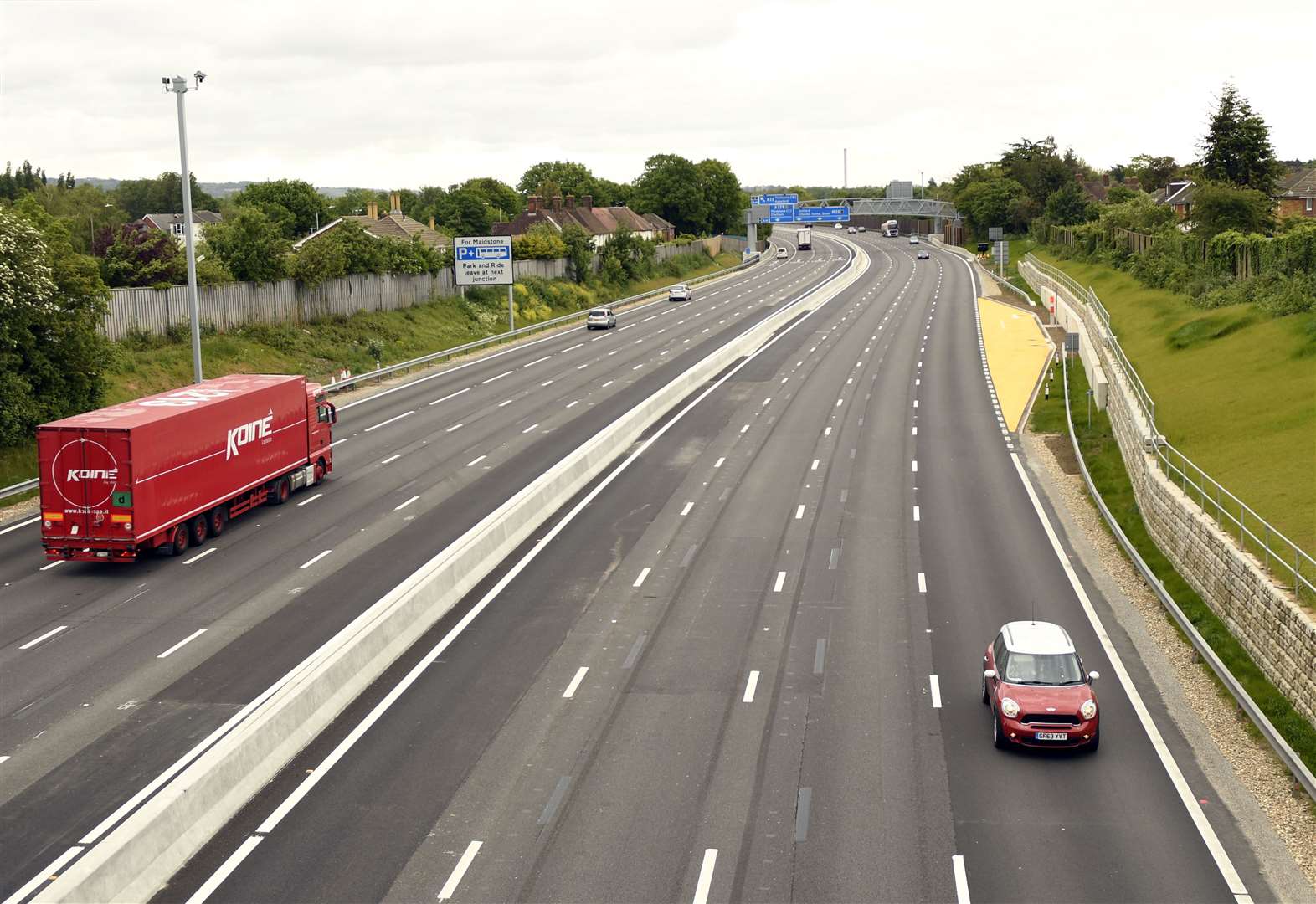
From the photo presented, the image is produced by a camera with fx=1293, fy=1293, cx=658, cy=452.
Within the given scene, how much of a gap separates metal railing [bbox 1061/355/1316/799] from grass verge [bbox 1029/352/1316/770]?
16 cm

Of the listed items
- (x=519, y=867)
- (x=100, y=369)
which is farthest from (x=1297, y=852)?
(x=100, y=369)

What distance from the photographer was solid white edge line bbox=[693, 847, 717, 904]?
50.8 feet

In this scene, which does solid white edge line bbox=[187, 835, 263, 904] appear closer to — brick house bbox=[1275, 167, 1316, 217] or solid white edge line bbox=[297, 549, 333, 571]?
solid white edge line bbox=[297, 549, 333, 571]

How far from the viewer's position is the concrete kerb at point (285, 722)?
1505 cm

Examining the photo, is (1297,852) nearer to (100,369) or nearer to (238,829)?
(238,829)

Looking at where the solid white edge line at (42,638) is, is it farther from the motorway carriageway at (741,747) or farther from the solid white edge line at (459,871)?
the solid white edge line at (459,871)

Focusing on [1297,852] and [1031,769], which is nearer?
[1297,852]

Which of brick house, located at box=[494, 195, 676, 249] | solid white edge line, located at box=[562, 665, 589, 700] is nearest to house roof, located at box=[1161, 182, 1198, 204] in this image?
brick house, located at box=[494, 195, 676, 249]

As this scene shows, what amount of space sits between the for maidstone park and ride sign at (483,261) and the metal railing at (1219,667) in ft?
171

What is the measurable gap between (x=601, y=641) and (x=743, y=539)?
902 centimetres

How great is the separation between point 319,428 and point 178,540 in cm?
870

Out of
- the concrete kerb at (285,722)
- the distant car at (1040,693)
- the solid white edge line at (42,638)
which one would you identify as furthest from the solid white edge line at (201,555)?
the distant car at (1040,693)

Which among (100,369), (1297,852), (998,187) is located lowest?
(1297,852)

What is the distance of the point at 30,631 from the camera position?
25.8 m
